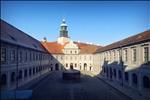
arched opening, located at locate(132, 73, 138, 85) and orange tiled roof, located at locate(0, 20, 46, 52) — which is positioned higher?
orange tiled roof, located at locate(0, 20, 46, 52)

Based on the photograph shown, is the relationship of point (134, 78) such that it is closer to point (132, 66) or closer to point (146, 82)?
point (132, 66)

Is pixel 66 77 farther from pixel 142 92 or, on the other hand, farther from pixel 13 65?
pixel 142 92

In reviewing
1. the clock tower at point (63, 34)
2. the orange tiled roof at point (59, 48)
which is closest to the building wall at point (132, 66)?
the orange tiled roof at point (59, 48)

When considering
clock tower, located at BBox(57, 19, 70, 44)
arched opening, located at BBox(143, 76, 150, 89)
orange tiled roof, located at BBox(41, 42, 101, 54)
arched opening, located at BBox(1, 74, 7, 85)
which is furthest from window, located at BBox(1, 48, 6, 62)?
clock tower, located at BBox(57, 19, 70, 44)

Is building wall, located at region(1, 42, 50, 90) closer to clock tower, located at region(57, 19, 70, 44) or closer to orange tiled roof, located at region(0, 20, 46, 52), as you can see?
orange tiled roof, located at region(0, 20, 46, 52)

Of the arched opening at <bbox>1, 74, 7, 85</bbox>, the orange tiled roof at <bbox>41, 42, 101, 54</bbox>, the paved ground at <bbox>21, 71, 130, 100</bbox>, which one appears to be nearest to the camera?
the arched opening at <bbox>1, 74, 7, 85</bbox>

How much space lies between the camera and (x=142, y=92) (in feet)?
69.5

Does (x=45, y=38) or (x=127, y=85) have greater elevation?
(x=45, y=38)

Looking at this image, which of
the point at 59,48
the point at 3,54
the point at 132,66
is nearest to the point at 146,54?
the point at 132,66

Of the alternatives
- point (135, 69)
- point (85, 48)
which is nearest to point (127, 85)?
point (135, 69)

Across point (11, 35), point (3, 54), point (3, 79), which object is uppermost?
point (11, 35)

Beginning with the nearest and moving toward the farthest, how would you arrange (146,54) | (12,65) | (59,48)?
(146,54) → (12,65) → (59,48)

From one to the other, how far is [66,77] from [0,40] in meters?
19.4

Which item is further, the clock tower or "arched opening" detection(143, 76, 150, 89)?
the clock tower
